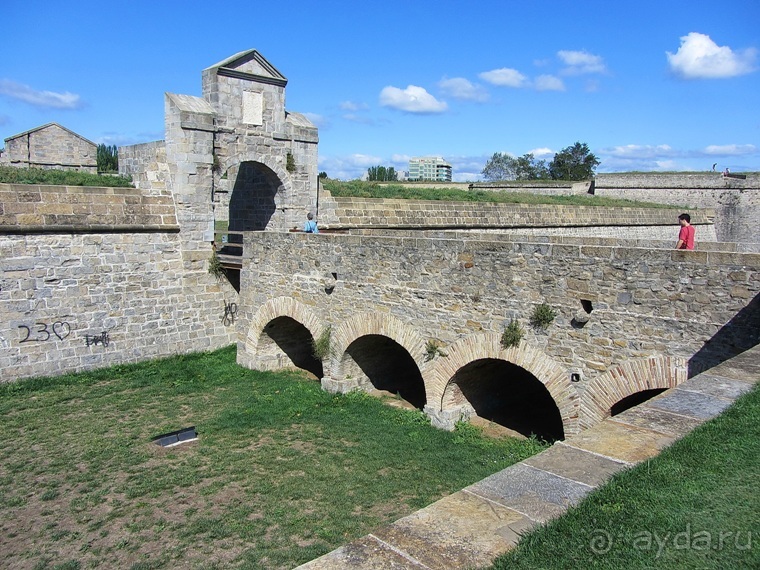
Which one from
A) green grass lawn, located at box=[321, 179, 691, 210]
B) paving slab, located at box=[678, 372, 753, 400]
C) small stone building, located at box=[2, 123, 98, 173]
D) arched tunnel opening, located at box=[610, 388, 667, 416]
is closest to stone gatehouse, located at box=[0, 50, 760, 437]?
arched tunnel opening, located at box=[610, 388, 667, 416]

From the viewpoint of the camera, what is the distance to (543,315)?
324 inches

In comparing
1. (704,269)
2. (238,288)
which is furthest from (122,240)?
(704,269)

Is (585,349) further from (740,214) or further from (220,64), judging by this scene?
(740,214)

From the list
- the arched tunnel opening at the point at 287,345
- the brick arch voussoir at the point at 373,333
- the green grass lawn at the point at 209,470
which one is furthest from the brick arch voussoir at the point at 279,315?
the green grass lawn at the point at 209,470

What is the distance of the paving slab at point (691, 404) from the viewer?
4.49 meters

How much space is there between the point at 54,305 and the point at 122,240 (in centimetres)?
193

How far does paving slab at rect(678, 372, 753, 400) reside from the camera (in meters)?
4.79

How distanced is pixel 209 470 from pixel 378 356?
4.49 meters

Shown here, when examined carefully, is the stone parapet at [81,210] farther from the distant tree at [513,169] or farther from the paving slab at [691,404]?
the distant tree at [513,169]

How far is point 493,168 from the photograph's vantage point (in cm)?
5772

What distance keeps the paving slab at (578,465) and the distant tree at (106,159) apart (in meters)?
18.6

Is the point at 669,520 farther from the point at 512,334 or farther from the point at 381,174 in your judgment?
the point at 381,174

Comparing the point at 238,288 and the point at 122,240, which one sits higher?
the point at 122,240

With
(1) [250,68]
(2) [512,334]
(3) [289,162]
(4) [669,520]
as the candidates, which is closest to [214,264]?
(3) [289,162]
